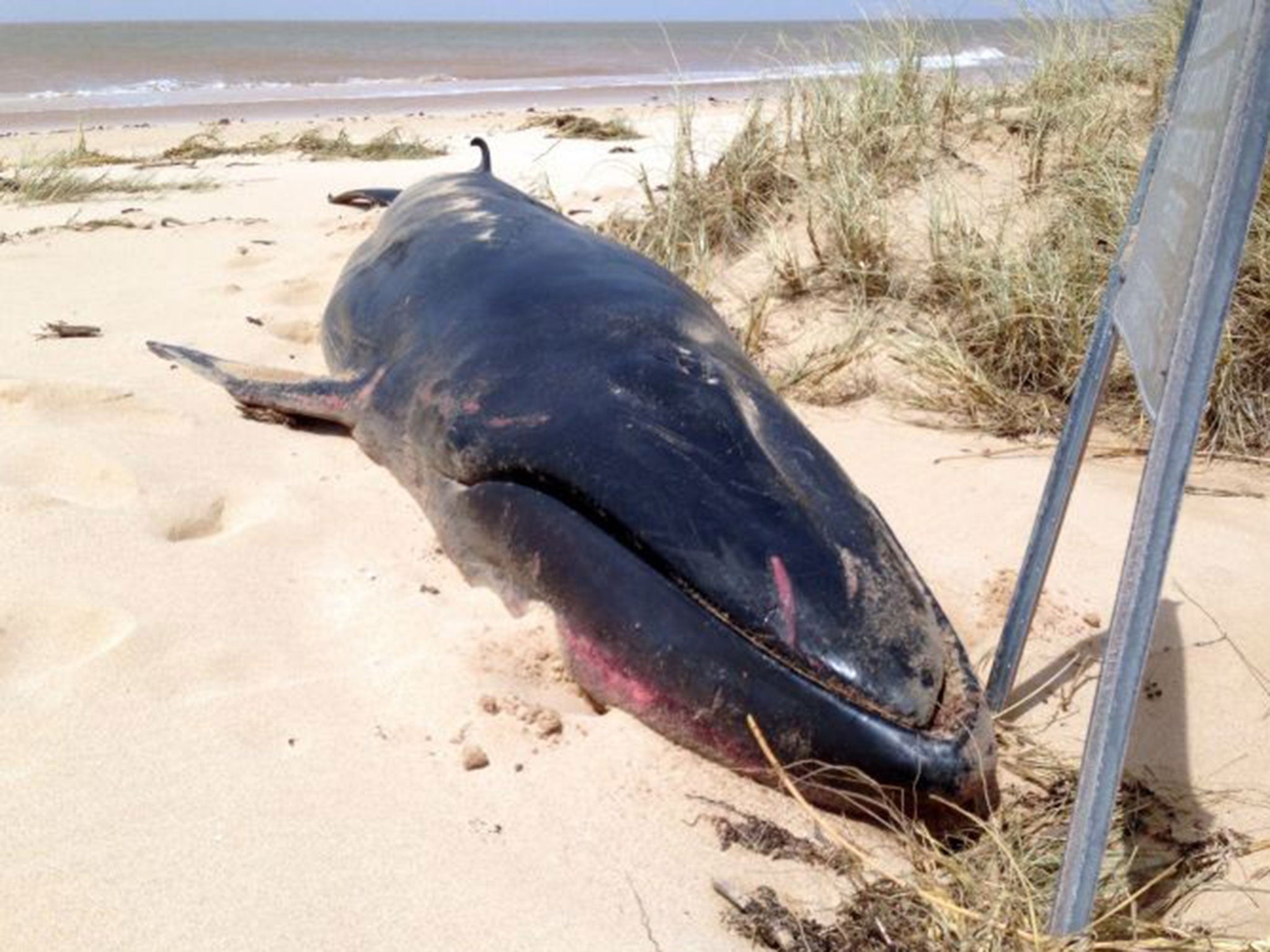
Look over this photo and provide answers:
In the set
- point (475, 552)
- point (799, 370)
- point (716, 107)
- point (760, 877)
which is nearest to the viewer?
point (760, 877)

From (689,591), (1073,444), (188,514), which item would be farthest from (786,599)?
(188,514)

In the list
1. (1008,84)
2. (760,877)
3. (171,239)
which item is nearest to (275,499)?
(760,877)

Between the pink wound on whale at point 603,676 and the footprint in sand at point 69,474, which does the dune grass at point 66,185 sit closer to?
the footprint in sand at point 69,474

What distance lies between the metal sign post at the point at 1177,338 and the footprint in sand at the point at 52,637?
1765 mm

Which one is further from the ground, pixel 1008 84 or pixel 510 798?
pixel 1008 84

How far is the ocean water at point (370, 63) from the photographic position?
7.38 meters

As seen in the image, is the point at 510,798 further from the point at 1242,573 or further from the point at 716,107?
the point at 716,107

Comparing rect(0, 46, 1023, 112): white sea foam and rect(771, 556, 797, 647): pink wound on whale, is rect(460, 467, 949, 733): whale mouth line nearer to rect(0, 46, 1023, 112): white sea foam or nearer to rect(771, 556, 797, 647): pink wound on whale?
rect(771, 556, 797, 647): pink wound on whale

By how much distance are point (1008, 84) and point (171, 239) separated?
432 centimetres

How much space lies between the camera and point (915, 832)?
2.19 metres

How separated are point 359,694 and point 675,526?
663 millimetres

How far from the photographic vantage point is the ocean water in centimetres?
738

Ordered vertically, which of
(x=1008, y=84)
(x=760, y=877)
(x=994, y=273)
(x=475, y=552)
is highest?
(x=1008, y=84)

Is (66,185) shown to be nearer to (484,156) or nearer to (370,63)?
(484,156)
